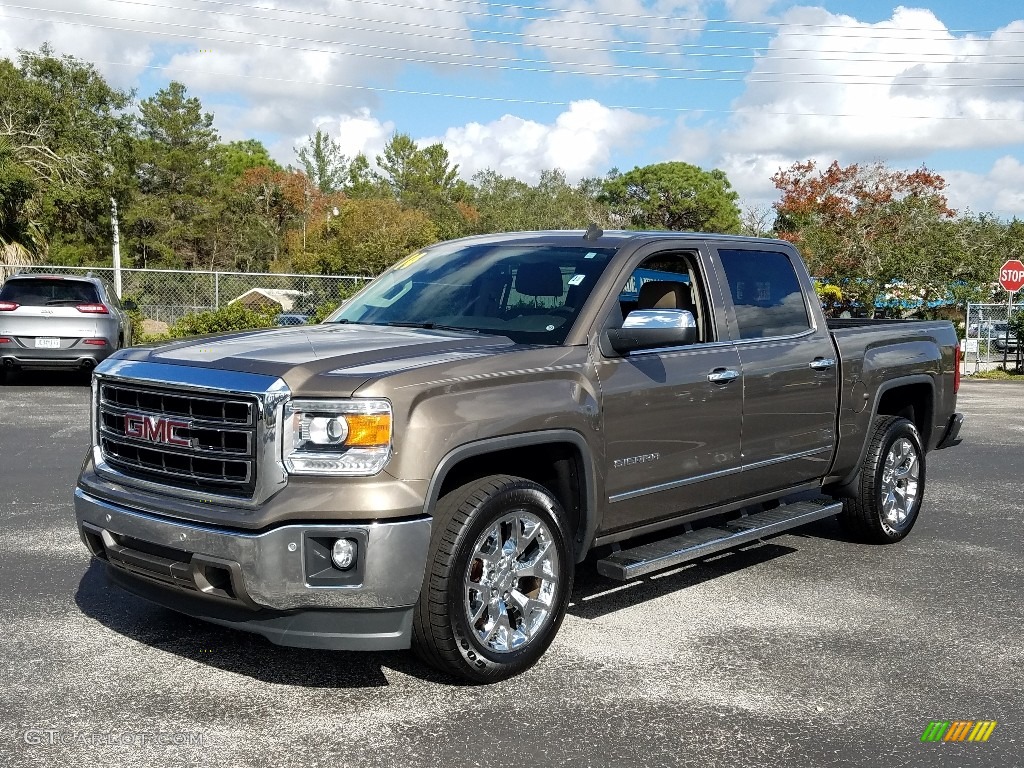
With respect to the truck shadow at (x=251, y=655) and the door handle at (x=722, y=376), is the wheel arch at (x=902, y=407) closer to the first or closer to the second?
the door handle at (x=722, y=376)

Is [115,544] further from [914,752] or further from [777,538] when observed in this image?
[777,538]

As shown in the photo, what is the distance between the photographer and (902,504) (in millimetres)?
7414

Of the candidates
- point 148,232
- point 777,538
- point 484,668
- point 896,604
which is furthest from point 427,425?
point 148,232

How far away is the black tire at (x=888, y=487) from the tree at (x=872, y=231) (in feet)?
77.5

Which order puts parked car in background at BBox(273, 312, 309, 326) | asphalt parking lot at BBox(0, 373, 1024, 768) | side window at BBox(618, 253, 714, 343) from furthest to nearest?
1. parked car in background at BBox(273, 312, 309, 326)
2. side window at BBox(618, 253, 714, 343)
3. asphalt parking lot at BBox(0, 373, 1024, 768)

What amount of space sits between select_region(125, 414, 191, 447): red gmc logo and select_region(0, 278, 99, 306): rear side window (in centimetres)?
1167

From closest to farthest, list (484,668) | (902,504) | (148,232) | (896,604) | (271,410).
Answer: (271,410) < (484,668) < (896,604) < (902,504) < (148,232)

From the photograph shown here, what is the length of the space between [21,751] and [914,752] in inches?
126

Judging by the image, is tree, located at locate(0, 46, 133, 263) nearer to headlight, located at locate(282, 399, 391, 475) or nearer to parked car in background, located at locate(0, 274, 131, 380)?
parked car in background, located at locate(0, 274, 131, 380)

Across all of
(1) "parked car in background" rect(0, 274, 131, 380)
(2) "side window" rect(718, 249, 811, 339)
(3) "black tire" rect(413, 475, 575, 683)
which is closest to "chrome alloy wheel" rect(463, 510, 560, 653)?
(3) "black tire" rect(413, 475, 575, 683)

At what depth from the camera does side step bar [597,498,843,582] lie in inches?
199

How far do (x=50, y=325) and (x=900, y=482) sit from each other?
1207 cm

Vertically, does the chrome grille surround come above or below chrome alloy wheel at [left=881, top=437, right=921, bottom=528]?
above

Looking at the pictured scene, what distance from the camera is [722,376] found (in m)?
5.65
